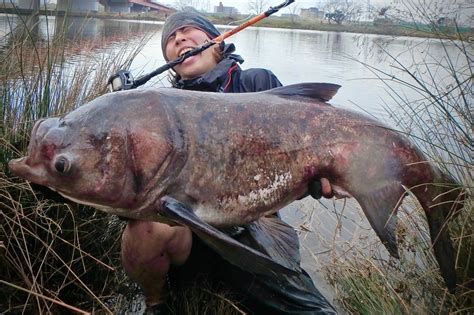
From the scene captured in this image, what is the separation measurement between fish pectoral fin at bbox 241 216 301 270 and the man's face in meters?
1.45

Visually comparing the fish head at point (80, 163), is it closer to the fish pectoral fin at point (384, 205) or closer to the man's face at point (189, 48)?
the fish pectoral fin at point (384, 205)

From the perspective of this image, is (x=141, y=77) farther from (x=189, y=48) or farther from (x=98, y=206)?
(x=98, y=206)

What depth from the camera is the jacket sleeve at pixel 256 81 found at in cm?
334

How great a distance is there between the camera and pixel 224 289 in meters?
2.98

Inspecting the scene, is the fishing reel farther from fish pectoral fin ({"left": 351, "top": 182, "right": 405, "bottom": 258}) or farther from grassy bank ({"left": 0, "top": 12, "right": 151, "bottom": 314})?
fish pectoral fin ({"left": 351, "top": 182, "right": 405, "bottom": 258})

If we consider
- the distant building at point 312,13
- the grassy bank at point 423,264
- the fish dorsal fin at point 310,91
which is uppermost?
the distant building at point 312,13

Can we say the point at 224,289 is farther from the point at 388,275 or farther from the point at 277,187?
the point at 388,275

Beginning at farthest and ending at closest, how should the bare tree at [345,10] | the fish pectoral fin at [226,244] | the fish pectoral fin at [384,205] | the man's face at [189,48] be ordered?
the bare tree at [345,10]
the man's face at [189,48]
the fish pectoral fin at [384,205]
the fish pectoral fin at [226,244]

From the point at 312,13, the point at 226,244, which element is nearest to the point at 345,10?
the point at 226,244

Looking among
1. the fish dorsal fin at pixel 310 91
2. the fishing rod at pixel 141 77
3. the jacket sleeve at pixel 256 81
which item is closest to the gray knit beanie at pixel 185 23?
the fishing rod at pixel 141 77

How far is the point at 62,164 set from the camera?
1838mm

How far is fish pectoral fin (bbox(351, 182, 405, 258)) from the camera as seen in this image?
2305 millimetres

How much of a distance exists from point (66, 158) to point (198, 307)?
4.84ft

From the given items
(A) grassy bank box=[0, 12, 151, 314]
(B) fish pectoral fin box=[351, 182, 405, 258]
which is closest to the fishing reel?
(A) grassy bank box=[0, 12, 151, 314]
